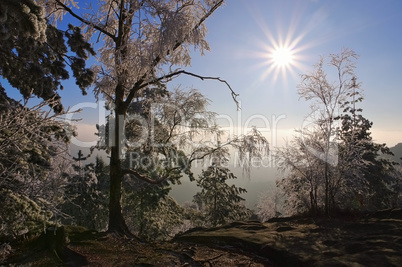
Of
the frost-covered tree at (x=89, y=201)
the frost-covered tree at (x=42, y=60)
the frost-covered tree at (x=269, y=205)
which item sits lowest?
the frost-covered tree at (x=269, y=205)

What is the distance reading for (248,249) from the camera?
7.27 m

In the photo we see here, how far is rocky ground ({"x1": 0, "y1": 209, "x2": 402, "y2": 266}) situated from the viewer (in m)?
5.14

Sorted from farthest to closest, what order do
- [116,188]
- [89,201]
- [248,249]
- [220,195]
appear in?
[220,195] → [89,201] → [116,188] → [248,249]

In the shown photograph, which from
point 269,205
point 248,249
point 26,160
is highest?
point 26,160

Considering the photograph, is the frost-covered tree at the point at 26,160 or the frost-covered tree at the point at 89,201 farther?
the frost-covered tree at the point at 89,201

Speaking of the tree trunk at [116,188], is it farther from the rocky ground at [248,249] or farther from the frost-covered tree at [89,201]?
the frost-covered tree at [89,201]

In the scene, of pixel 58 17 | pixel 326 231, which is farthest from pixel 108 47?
pixel 326 231

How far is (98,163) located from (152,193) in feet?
28.2

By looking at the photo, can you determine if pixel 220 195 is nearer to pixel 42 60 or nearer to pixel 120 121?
pixel 120 121

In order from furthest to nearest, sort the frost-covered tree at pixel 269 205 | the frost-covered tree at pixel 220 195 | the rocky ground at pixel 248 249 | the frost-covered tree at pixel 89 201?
the frost-covered tree at pixel 269 205
the frost-covered tree at pixel 220 195
the frost-covered tree at pixel 89 201
the rocky ground at pixel 248 249

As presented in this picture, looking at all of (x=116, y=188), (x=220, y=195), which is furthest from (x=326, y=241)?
(x=220, y=195)

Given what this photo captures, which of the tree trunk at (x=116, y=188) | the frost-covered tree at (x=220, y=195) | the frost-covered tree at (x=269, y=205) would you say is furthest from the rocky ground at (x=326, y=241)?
the frost-covered tree at (x=269, y=205)

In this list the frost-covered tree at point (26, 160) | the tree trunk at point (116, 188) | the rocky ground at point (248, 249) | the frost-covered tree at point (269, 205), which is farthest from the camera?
the frost-covered tree at point (269, 205)

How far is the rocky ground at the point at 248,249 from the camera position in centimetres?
514
